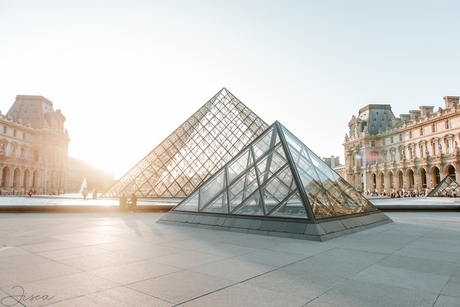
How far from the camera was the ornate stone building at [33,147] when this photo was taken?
171 feet

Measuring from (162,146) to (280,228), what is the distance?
18.1m

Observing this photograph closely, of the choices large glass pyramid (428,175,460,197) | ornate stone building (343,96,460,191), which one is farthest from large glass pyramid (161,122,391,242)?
ornate stone building (343,96,460,191)

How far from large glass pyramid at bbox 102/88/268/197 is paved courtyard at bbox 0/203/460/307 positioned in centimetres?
1577

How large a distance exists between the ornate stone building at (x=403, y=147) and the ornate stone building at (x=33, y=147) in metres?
65.3

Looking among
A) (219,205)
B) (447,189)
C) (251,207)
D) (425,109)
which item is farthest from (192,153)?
(425,109)

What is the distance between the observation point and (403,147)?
55500 mm

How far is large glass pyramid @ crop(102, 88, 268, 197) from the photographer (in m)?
21.5

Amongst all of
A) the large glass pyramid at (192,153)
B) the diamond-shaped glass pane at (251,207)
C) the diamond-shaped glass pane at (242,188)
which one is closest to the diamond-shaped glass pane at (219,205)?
the diamond-shaped glass pane at (242,188)

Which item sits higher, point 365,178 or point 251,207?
point 365,178

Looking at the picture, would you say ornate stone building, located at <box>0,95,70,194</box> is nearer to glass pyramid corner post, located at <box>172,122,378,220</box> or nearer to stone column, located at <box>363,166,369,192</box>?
glass pyramid corner post, located at <box>172,122,378,220</box>

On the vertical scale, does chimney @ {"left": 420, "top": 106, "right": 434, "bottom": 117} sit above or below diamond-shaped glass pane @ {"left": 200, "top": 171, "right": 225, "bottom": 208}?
above

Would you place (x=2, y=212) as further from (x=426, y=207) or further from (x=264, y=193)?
(x=426, y=207)

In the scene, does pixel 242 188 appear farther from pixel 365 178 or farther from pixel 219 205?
pixel 365 178

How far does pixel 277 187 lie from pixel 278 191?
0.10 meters
